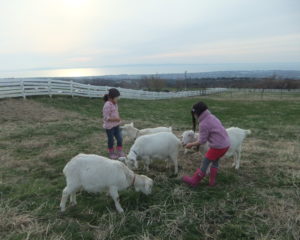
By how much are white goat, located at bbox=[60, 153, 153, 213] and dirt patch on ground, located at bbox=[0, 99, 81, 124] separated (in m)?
9.53

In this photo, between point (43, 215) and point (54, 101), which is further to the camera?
point (54, 101)

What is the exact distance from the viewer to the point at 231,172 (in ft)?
19.3

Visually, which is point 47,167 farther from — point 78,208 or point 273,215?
point 273,215

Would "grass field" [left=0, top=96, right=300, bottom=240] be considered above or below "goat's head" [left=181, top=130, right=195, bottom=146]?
below

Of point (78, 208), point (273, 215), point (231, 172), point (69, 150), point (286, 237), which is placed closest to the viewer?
point (286, 237)

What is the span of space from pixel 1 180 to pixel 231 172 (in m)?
5.66

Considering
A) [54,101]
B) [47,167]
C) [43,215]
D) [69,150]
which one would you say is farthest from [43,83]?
[43,215]

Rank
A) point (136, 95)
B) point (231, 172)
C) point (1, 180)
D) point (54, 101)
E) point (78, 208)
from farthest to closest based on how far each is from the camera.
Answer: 1. point (136, 95)
2. point (54, 101)
3. point (231, 172)
4. point (1, 180)
5. point (78, 208)

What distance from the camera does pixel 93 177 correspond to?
404 cm

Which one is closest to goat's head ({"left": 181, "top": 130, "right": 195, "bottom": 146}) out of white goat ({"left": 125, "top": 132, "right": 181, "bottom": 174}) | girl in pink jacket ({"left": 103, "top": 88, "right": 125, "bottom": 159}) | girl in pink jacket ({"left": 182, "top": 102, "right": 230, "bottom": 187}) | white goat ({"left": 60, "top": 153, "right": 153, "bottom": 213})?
white goat ({"left": 125, "top": 132, "right": 181, "bottom": 174})

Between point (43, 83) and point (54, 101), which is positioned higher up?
point (43, 83)

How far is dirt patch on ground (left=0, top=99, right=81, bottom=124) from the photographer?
12621 mm

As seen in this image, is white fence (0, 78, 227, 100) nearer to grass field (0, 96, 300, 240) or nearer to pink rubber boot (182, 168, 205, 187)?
grass field (0, 96, 300, 240)

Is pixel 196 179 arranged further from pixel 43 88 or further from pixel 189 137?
pixel 43 88
